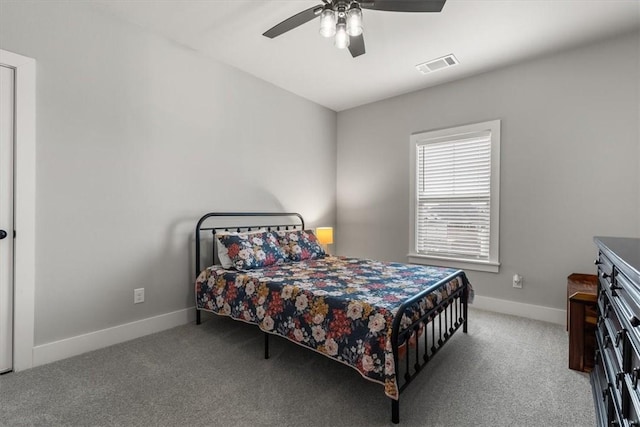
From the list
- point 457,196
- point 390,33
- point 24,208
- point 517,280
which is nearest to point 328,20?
point 390,33

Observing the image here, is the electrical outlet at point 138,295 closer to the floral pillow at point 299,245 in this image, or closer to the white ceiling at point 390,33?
the floral pillow at point 299,245

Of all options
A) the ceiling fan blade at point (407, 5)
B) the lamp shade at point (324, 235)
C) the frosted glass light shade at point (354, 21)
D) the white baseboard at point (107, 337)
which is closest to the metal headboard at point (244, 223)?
the lamp shade at point (324, 235)

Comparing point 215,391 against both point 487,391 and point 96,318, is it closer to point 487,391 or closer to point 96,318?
point 96,318

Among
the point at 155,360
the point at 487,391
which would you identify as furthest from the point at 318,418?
the point at 155,360

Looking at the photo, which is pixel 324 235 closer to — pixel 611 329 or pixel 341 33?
pixel 341 33

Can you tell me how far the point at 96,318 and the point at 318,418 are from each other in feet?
6.55

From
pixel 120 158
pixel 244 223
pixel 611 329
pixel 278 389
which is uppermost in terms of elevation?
pixel 120 158

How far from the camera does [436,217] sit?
383 cm

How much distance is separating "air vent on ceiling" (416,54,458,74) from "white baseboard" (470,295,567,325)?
2617 mm

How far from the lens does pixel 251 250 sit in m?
2.90

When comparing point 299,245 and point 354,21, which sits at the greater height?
point 354,21

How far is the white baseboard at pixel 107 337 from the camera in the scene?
2.19 m

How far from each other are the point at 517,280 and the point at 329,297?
242 centimetres

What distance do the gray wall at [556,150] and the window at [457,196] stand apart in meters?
0.11
